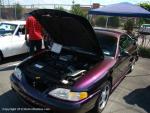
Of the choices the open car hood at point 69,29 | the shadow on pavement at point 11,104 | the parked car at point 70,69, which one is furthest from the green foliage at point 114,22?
the shadow on pavement at point 11,104

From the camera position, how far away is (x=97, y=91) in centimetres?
406

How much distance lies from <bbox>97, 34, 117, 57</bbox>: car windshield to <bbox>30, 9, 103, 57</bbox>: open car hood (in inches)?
22.7

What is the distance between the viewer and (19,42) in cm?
778

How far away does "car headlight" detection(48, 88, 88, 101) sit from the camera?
3.68 metres

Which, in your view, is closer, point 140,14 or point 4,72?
point 4,72

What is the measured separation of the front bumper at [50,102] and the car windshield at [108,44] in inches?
55.9

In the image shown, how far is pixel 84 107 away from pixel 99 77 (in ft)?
2.18

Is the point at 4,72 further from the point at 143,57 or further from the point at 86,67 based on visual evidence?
the point at 143,57

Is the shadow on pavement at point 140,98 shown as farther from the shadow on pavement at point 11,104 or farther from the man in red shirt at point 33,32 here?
the man in red shirt at point 33,32

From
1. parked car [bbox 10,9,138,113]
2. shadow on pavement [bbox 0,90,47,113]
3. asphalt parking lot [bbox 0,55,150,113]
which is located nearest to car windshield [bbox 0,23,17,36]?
asphalt parking lot [bbox 0,55,150,113]

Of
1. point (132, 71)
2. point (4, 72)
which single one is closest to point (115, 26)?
point (132, 71)

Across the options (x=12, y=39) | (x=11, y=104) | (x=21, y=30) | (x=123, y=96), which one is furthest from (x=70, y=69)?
(x=21, y=30)

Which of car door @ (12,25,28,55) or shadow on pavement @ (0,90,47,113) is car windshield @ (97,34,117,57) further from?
car door @ (12,25,28,55)

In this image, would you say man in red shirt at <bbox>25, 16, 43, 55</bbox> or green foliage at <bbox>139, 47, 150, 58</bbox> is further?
green foliage at <bbox>139, 47, 150, 58</bbox>
